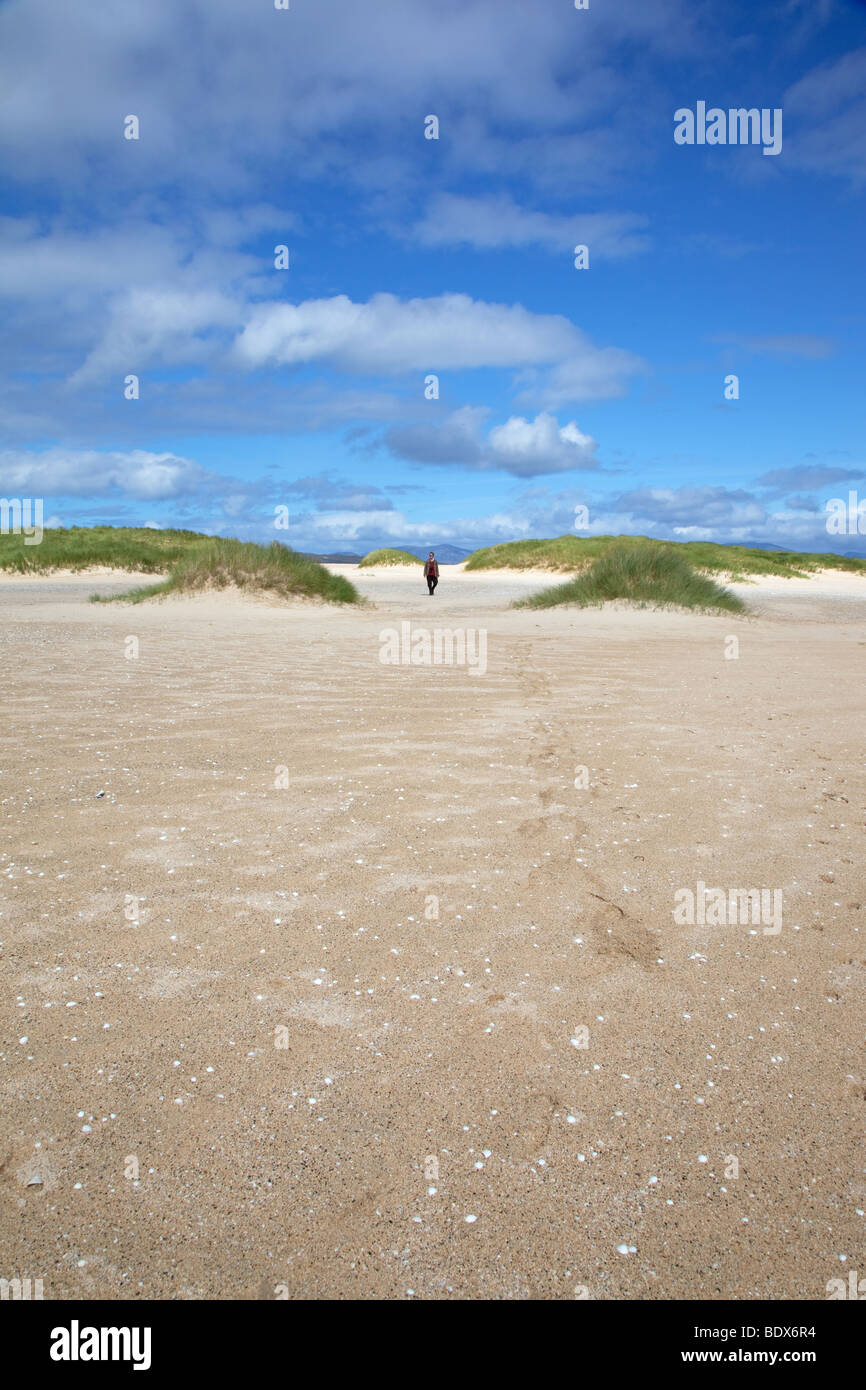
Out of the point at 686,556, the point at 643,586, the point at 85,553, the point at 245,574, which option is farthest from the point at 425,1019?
the point at 686,556

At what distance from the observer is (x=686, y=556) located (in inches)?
1428

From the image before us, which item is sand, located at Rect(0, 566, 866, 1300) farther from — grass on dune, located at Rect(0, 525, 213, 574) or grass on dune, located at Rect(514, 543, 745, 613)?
grass on dune, located at Rect(0, 525, 213, 574)

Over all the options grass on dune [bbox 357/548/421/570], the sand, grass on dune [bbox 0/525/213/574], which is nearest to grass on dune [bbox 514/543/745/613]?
the sand

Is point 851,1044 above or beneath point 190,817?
beneath

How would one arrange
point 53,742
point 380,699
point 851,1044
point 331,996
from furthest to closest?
point 380,699 → point 53,742 → point 331,996 → point 851,1044

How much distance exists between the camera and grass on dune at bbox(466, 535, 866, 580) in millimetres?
36219

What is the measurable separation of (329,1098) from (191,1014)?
0.61 meters

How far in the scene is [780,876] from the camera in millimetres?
3730

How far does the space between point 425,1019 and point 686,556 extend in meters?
36.2

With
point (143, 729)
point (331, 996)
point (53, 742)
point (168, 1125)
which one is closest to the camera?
point (168, 1125)

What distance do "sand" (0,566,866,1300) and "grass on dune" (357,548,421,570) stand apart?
45775mm

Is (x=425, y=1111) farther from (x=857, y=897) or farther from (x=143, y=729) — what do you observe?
(x=143, y=729)

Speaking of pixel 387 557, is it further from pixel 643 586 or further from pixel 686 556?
pixel 643 586
